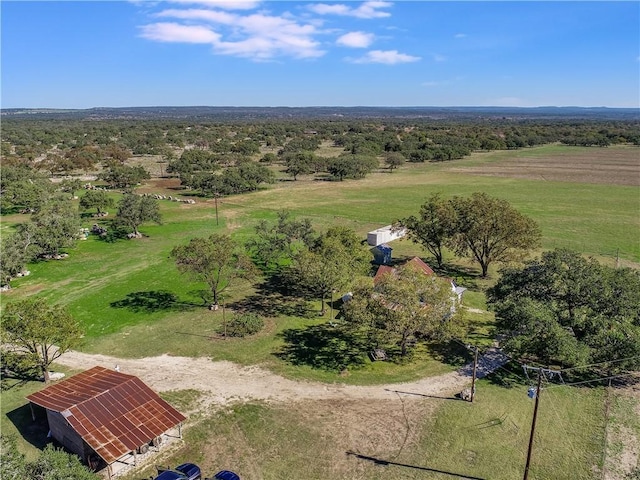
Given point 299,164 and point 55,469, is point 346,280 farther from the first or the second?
point 299,164

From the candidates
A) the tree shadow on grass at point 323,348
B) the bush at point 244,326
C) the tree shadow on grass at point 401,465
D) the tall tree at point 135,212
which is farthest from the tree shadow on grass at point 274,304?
the tall tree at point 135,212

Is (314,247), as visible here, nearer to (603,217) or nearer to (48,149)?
(603,217)


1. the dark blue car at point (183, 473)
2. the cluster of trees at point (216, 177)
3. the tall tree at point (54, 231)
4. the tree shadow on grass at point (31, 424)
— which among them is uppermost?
the cluster of trees at point (216, 177)

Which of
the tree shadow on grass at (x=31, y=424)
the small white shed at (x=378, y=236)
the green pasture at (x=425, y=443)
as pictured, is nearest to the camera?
the green pasture at (x=425, y=443)

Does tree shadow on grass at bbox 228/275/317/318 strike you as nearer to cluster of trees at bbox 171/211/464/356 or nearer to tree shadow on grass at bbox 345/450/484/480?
cluster of trees at bbox 171/211/464/356

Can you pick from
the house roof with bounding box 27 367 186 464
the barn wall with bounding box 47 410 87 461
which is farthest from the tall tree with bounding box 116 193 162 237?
the barn wall with bounding box 47 410 87 461

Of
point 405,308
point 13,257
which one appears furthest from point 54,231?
point 405,308

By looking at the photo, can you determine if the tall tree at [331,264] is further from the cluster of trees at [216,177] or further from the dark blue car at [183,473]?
the cluster of trees at [216,177]
